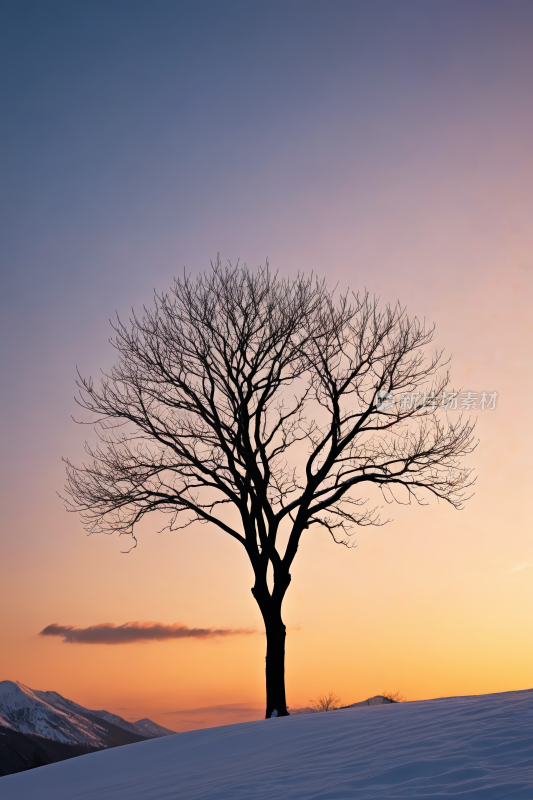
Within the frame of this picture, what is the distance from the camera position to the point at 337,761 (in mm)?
5242

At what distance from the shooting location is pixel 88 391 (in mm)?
15211

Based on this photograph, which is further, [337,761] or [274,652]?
[274,652]

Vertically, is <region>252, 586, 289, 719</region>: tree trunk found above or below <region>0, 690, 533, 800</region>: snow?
above

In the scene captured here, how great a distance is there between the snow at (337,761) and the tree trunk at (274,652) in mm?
4225

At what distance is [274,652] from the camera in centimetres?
1343

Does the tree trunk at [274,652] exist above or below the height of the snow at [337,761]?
above

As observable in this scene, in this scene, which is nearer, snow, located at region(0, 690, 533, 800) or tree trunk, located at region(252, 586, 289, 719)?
snow, located at region(0, 690, 533, 800)

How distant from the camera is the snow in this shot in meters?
4.18

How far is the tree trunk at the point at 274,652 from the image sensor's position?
519 inches

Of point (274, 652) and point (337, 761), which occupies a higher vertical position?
point (274, 652)

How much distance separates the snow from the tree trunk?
4225mm

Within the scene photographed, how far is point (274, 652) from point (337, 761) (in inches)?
335

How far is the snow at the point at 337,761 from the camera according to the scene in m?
4.18

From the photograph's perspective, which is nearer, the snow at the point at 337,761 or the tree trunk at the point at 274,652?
the snow at the point at 337,761
